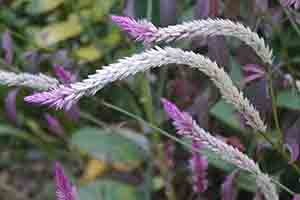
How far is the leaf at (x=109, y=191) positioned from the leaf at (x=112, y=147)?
0.35ft

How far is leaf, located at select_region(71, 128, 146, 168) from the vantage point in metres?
1.70

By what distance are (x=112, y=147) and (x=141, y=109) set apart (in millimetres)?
172

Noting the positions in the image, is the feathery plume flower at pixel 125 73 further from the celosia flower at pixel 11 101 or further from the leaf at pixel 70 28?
the leaf at pixel 70 28

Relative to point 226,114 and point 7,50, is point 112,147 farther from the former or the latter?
point 7,50

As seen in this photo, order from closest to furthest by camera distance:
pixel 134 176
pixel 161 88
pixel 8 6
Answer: pixel 161 88 → pixel 134 176 → pixel 8 6

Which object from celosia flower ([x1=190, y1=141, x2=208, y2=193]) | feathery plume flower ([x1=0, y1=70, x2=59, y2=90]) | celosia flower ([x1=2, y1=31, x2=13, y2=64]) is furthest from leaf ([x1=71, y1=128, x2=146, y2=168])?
feathery plume flower ([x1=0, y1=70, x2=59, y2=90])

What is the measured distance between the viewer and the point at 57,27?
6.40ft

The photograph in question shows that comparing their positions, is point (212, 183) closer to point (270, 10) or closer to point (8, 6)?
point (270, 10)

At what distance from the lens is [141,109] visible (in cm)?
164

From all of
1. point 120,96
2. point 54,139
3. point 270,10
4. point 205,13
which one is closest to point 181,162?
point 120,96

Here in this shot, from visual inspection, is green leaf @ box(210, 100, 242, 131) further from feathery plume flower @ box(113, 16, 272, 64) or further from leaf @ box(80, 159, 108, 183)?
feathery plume flower @ box(113, 16, 272, 64)

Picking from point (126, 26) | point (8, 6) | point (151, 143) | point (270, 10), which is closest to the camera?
point (126, 26)

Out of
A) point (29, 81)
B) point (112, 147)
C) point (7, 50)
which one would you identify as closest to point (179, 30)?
point (29, 81)

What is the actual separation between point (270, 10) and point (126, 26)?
26.0 inches
